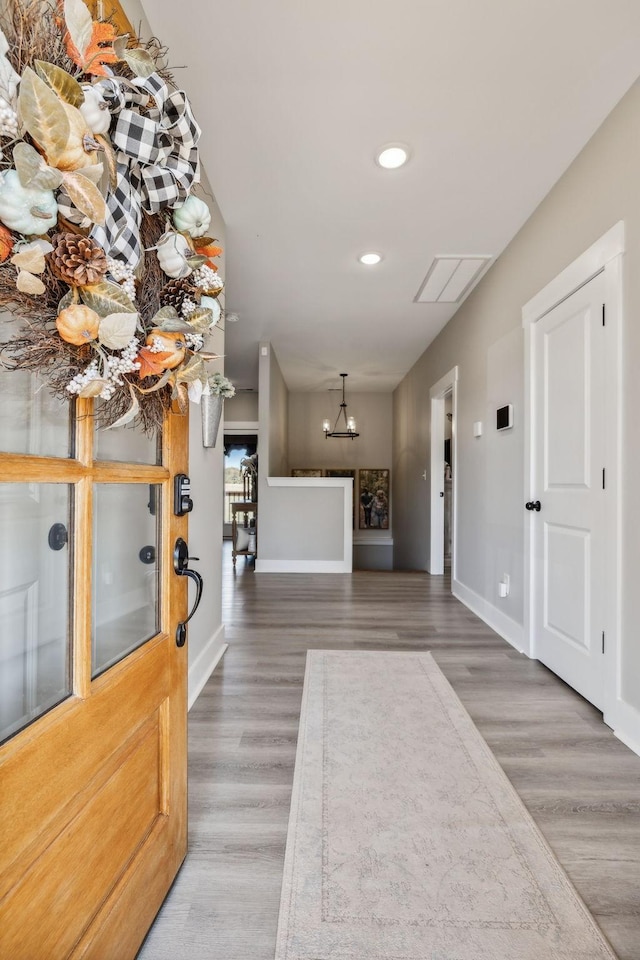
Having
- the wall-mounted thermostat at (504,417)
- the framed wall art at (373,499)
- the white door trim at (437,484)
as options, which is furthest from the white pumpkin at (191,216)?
the framed wall art at (373,499)

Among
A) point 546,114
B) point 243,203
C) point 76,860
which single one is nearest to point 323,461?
point 243,203

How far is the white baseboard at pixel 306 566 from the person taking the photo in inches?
232

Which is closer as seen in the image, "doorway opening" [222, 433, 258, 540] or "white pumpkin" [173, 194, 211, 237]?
"white pumpkin" [173, 194, 211, 237]

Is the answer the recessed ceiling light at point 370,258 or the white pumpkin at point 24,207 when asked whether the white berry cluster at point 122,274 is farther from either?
the recessed ceiling light at point 370,258

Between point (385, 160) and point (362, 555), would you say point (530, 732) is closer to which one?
point (385, 160)

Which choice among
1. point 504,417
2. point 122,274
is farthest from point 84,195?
point 504,417

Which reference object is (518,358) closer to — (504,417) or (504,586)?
(504,417)

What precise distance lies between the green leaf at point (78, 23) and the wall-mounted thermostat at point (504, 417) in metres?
3.04

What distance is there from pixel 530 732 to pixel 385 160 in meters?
2.75

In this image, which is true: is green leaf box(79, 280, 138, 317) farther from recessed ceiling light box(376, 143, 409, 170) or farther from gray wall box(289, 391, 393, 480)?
gray wall box(289, 391, 393, 480)

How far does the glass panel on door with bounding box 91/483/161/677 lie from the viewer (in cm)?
95

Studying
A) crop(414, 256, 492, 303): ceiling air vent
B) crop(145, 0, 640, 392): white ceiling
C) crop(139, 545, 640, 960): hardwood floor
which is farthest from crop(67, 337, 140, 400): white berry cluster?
crop(414, 256, 492, 303): ceiling air vent

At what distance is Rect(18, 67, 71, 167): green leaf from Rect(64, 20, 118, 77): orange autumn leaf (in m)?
0.12

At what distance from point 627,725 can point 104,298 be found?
238 cm
